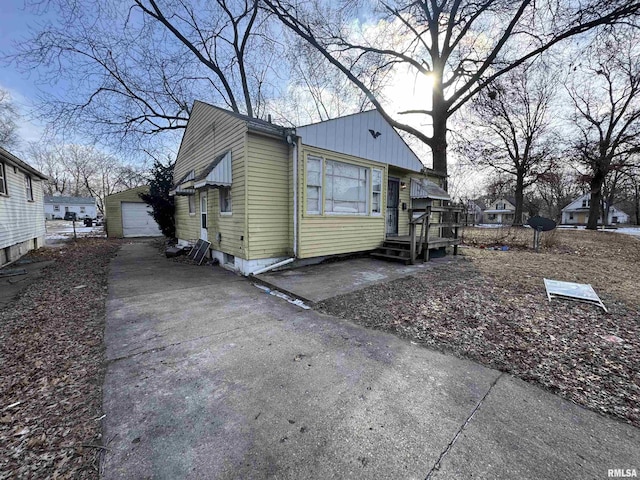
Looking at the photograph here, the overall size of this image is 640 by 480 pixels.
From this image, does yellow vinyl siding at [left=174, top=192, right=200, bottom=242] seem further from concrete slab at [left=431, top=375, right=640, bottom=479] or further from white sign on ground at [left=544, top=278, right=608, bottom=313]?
white sign on ground at [left=544, top=278, right=608, bottom=313]

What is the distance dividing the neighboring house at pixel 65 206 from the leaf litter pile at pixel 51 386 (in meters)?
60.7

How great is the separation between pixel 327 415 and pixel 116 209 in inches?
832

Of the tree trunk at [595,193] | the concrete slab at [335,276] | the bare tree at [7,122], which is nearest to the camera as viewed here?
the concrete slab at [335,276]

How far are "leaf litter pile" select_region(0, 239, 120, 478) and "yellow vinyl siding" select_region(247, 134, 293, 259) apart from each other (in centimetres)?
323

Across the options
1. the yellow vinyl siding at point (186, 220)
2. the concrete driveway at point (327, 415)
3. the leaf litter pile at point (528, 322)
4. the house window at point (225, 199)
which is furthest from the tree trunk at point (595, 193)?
the yellow vinyl siding at point (186, 220)

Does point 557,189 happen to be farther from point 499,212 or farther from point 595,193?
point 499,212

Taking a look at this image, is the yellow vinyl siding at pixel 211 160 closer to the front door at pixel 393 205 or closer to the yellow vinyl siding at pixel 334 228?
the yellow vinyl siding at pixel 334 228

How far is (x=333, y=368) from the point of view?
2.65 meters

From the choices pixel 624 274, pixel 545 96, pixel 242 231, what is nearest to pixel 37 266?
pixel 242 231

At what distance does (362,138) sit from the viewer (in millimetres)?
7777

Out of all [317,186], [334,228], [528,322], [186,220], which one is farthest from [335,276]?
[186,220]

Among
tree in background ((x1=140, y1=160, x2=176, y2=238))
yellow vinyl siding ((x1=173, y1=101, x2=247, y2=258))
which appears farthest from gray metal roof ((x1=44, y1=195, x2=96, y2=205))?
yellow vinyl siding ((x1=173, y1=101, x2=247, y2=258))

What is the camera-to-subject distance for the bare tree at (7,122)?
2239cm

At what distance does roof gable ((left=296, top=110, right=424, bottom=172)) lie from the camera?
6801 millimetres
